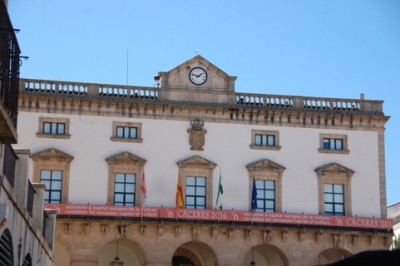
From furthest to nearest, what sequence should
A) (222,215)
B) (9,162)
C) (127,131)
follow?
(127,131) < (222,215) < (9,162)

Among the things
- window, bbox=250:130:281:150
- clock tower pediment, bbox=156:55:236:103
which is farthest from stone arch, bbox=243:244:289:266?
clock tower pediment, bbox=156:55:236:103

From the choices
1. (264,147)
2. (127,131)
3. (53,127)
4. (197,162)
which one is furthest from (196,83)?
(53,127)

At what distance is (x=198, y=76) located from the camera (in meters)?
50.1

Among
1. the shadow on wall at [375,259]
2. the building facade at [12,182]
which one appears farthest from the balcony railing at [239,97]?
the shadow on wall at [375,259]

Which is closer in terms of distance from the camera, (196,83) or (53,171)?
(53,171)

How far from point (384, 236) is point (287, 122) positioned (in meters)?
8.56

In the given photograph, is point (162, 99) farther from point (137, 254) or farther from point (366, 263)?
point (366, 263)

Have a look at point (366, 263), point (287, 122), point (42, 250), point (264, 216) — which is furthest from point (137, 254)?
point (366, 263)

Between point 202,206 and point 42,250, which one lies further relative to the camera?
point 202,206

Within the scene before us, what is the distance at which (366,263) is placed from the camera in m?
6.59

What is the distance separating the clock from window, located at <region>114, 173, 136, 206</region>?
6.64m

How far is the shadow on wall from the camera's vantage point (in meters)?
6.59

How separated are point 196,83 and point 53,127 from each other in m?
8.57

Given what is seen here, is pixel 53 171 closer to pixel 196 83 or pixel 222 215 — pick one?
pixel 222 215
